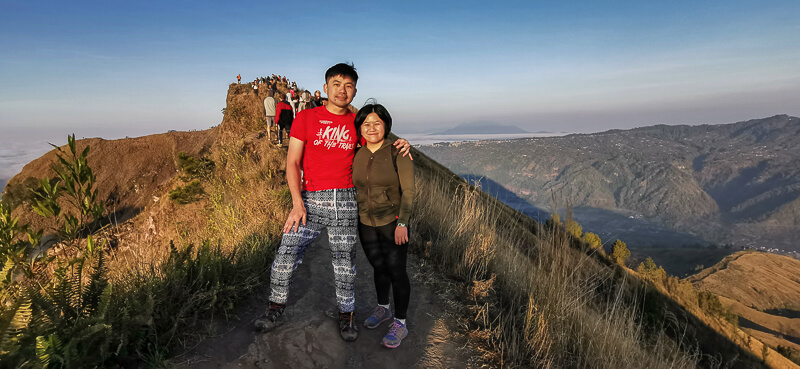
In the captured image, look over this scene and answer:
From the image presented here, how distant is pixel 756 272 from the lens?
110250 millimetres

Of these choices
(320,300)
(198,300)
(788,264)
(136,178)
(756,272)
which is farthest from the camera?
(788,264)

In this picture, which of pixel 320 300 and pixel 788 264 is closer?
pixel 320 300

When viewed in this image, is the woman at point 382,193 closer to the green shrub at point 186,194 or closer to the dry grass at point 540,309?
the dry grass at point 540,309

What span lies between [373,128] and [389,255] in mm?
942

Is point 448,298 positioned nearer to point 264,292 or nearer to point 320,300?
point 320,300

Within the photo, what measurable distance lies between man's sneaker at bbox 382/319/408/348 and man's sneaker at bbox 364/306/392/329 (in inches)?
8.0

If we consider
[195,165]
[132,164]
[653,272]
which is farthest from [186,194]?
[653,272]

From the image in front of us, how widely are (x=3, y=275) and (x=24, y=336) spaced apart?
0.44 meters

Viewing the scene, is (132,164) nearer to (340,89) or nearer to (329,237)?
(329,237)

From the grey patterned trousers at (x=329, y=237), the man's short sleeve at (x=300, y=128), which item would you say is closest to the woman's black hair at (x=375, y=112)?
the man's short sleeve at (x=300, y=128)

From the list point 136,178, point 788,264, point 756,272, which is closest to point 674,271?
point 756,272

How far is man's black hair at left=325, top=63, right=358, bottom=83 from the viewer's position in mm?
2400

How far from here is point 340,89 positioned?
240 cm

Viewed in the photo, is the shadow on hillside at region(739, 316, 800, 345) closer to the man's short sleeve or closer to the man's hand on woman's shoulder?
the man's hand on woman's shoulder
